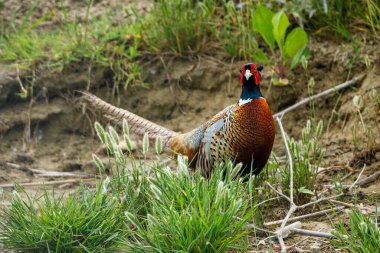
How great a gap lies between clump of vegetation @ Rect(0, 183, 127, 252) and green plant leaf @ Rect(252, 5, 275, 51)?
7.97 ft

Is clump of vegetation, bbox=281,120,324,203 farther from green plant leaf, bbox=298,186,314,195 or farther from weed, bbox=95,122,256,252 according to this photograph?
weed, bbox=95,122,256,252

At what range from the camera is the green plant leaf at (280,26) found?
5297mm

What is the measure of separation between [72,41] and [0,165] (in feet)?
4.07

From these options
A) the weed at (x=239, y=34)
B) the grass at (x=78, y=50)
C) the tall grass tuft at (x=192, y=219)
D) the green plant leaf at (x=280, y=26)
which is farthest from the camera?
the grass at (x=78, y=50)

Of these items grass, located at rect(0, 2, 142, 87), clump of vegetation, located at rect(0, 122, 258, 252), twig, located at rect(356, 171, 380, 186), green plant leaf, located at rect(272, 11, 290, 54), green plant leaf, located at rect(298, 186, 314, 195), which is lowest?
twig, located at rect(356, 171, 380, 186)

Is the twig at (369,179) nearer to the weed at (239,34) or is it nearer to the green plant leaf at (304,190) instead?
the green plant leaf at (304,190)

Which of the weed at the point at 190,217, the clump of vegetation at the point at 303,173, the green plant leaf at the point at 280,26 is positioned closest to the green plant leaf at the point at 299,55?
the green plant leaf at the point at 280,26

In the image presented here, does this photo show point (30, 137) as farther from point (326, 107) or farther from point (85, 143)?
point (326, 107)

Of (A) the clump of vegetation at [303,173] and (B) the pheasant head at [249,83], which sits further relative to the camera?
(B) the pheasant head at [249,83]

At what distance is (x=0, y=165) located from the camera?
5.38 m

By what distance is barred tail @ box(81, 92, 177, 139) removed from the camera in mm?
4801

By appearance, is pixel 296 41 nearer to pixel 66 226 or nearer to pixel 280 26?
pixel 280 26

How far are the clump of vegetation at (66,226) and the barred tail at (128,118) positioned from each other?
4.52 feet

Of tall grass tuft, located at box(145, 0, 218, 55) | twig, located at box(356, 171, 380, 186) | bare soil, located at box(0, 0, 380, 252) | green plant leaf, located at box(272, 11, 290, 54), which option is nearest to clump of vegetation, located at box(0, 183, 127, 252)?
twig, located at box(356, 171, 380, 186)
